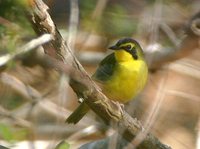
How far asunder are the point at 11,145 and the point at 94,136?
88.7 inches

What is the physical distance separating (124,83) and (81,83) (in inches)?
50.7

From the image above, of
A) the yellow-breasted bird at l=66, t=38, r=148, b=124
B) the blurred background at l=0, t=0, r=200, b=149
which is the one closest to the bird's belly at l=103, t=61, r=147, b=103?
the yellow-breasted bird at l=66, t=38, r=148, b=124

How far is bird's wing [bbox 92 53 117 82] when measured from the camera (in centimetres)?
432

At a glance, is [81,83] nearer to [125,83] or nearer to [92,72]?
[125,83]

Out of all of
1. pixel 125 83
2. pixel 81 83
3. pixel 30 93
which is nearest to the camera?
pixel 81 83

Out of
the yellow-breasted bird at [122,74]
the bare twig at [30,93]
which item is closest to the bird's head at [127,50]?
the yellow-breasted bird at [122,74]

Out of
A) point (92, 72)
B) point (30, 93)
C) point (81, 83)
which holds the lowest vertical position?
point (92, 72)

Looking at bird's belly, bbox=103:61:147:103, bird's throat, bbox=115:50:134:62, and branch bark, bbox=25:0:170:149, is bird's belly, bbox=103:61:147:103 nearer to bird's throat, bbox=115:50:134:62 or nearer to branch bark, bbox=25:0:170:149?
bird's throat, bbox=115:50:134:62

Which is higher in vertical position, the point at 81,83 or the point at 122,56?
the point at 81,83

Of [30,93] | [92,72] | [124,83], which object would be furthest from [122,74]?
[92,72]

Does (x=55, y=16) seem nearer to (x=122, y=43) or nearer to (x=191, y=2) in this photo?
(x=191, y=2)

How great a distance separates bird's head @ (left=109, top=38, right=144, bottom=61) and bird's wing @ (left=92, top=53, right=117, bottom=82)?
0.04m

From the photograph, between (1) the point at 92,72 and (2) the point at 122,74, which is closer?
(2) the point at 122,74

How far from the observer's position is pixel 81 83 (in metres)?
3.01
